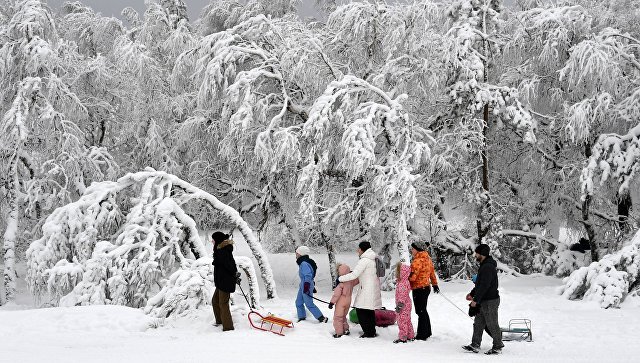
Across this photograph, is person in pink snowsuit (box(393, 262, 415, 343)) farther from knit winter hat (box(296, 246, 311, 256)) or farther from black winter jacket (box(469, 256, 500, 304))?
knit winter hat (box(296, 246, 311, 256))

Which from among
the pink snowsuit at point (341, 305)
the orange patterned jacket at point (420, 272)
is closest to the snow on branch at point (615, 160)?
the orange patterned jacket at point (420, 272)

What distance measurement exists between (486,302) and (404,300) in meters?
1.12

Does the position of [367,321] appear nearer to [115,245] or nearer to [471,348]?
[471,348]

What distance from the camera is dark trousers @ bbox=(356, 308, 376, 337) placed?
860 cm

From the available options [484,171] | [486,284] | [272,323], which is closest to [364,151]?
[484,171]

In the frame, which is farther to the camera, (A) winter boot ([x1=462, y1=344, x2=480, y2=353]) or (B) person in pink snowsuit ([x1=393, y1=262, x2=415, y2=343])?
(B) person in pink snowsuit ([x1=393, y1=262, x2=415, y2=343])

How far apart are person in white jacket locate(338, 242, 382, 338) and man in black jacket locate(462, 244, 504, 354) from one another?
1.32 meters

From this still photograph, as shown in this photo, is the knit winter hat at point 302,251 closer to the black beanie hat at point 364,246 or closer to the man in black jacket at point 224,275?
the black beanie hat at point 364,246

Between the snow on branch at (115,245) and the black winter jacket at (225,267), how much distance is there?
8.02 ft

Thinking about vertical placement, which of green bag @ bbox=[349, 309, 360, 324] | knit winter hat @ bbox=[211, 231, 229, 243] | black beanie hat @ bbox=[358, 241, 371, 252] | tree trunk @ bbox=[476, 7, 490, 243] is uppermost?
tree trunk @ bbox=[476, 7, 490, 243]

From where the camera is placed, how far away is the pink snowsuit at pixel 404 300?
8453mm

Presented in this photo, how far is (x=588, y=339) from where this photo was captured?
890 centimetres

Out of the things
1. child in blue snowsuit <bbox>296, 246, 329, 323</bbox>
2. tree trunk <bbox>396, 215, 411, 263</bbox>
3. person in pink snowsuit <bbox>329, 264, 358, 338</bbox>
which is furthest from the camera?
tree trunk <bbox>396, 215, 411, 263</bbox>

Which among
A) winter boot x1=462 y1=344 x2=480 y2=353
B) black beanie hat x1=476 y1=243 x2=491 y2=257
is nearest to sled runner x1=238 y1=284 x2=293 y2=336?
winter boot x1=462 y1=344 x2=480 y2=353
